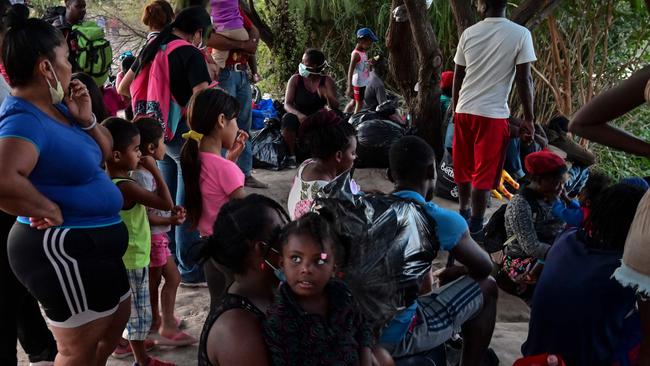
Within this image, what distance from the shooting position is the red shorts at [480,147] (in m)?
4.30

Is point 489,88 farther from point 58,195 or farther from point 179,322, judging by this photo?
point 58,195

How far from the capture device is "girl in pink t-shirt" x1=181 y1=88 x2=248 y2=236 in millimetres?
2842

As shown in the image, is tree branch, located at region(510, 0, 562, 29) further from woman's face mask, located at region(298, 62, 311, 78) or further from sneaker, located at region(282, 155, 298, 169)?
sneaker, located at region(282, 155, 298, 169)

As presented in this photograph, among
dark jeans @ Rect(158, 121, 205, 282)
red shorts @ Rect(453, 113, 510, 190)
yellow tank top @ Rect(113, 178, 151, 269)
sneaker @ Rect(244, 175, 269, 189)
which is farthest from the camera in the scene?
sneaker @ Rect(244, 175, 269, 189)

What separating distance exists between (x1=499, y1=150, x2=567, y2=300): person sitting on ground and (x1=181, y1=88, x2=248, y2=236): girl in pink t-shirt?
1652mm

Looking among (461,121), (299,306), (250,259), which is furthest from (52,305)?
(461,121)

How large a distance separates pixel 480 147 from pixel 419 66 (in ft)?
8.64

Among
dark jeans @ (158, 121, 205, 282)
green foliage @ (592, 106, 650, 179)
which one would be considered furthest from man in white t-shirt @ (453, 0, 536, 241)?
green foliage @ (592, 106, 650, 179)

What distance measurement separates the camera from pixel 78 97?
7.02 feet

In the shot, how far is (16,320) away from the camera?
259 centimetres

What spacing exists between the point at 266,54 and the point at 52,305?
9.76m

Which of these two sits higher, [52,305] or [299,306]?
[299,306]

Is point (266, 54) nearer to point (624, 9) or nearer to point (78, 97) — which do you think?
point (624, 9)

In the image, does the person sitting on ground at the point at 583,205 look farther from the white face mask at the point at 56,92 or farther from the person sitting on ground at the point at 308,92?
the person sitting on ground at the point at 308,92
